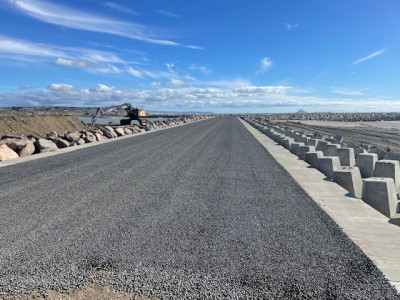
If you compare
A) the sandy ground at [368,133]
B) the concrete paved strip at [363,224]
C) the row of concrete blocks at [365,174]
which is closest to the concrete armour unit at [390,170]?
the row of concrete blocks at [365,174]

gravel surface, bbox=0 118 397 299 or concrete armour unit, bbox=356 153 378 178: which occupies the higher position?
concrete armour unit, bbox=356 153 378 178

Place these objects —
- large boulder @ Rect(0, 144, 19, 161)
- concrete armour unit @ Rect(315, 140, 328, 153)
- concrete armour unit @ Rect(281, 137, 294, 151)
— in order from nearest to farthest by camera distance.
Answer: large boulder @ Rect(0, 144, 19, 161)
concrete armour unit @ Rect(315, 140, 328, 153)
concrete armour unit @ Rect(281, 137, 294, 151)

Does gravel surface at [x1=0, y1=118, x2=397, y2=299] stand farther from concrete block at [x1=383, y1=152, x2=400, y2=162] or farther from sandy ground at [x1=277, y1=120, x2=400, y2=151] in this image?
sandy ground at [x1=277, y1=120, x2=400, y2=151]

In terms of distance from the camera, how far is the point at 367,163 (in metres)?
8.69

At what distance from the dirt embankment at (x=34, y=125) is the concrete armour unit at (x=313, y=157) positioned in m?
20.2

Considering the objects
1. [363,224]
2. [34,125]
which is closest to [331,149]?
[363,224]

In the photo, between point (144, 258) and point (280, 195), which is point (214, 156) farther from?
point (144, 258)

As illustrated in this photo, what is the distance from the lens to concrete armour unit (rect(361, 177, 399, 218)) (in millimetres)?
5449

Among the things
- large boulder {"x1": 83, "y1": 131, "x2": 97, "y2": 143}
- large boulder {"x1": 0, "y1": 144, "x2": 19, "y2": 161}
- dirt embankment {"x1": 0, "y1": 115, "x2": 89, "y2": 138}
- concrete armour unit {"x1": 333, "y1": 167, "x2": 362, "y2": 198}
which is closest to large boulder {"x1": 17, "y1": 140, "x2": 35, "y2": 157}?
large boulder {"x1": 0, "y1": 144, "x2": 19, "y2": 161}

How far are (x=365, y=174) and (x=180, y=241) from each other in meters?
6.99

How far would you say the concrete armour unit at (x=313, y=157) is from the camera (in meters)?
9.67

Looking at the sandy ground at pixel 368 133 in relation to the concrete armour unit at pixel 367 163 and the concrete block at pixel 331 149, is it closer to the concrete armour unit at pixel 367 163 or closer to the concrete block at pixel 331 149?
the concrete block at pixel 331 149

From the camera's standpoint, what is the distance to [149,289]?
288 centimetres

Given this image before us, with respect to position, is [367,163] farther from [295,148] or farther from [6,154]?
[6,154]
